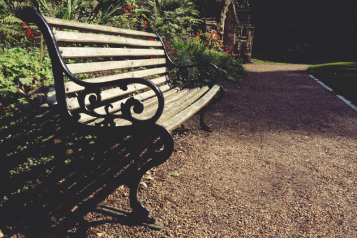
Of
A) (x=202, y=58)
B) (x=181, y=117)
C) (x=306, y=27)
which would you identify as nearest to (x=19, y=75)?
(x=181, y=117)

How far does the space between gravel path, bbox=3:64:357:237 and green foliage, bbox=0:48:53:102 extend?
1.33 m

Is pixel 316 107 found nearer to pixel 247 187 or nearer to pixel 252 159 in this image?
pixel 252 159

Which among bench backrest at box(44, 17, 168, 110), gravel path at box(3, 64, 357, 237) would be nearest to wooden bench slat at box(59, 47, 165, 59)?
bench backrest at box(44, 17, 168, 110)

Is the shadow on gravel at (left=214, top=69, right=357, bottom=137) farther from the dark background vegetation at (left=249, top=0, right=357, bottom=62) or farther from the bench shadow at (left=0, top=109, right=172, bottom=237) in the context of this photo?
the dark background vegetation at (left=249, top=0, right=357, bottom=62)

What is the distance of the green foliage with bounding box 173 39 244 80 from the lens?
6296 millimetres

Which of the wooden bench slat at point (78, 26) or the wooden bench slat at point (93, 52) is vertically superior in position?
the wooden bench slat at point (78, 26)

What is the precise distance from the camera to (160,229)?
1876mm

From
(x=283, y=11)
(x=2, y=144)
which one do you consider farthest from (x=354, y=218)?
(x=283, y=11)

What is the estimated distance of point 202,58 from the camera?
7215mm

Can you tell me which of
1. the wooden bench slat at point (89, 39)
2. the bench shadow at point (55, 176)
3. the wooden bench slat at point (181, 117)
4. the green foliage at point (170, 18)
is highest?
the green foliage at point (170, 18)

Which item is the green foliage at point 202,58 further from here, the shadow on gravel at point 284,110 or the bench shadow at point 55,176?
the bench shadow at point 55,176

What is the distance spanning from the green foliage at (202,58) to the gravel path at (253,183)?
216 cm

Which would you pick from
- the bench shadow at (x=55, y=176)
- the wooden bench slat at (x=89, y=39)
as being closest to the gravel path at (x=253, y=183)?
the bench shadow at (x=55, y=176)

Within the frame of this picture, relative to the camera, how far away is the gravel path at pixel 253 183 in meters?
1.93
